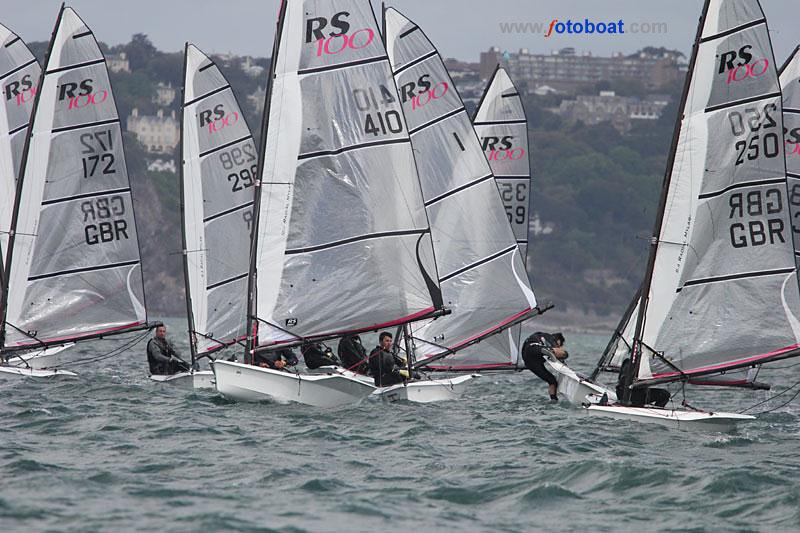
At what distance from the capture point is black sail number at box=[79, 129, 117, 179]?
23922mm

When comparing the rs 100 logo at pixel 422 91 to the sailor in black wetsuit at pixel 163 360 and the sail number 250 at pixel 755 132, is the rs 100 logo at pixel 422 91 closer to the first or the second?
the sailor in black wetsuit at pixel 163 360

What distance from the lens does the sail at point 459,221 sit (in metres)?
24.7

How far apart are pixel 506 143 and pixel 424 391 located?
8175mm

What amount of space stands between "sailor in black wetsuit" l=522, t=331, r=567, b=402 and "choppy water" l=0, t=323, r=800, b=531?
1.52 metres

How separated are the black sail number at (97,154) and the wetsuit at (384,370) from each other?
6357 millimetres

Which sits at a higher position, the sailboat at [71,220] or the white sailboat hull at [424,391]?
the sailboat at [71,220]

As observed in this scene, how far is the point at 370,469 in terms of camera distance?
581 inches

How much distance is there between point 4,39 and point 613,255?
118 meters

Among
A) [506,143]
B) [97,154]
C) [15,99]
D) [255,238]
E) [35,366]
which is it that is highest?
[15,99]

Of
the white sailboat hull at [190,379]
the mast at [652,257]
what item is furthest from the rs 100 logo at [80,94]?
the mast at [652,257]

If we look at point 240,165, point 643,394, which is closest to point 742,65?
point 643,394

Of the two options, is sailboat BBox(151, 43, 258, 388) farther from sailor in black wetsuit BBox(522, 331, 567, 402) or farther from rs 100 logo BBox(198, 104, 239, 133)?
sailor in black wetsuit BBox(522, 331, 567, 402)

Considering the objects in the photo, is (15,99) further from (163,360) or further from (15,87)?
(163,360)

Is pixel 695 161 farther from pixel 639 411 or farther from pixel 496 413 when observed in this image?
pixel 496 413
